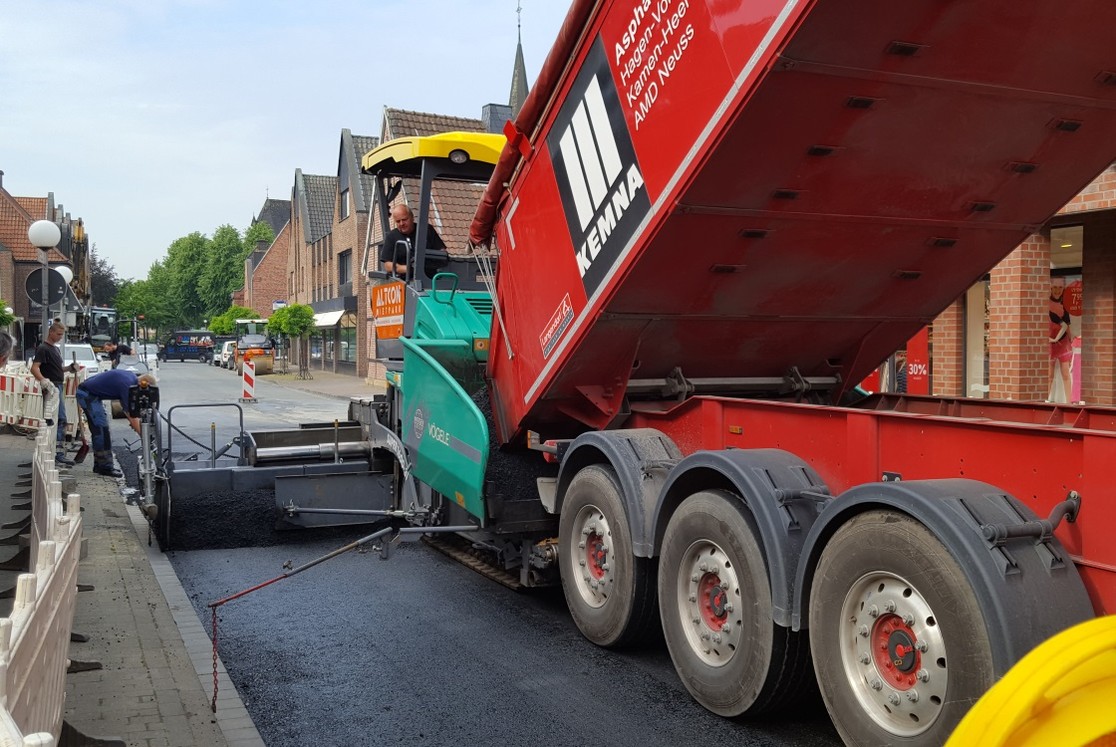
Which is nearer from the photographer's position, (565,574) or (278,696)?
(278,696)

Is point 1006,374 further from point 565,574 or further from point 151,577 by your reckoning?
point 151,577

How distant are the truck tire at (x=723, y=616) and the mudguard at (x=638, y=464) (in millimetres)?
194

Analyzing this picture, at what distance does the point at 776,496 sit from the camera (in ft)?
13.7

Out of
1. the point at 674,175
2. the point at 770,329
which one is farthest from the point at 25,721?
the point at 770,329

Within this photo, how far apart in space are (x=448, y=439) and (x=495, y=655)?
5.25ft

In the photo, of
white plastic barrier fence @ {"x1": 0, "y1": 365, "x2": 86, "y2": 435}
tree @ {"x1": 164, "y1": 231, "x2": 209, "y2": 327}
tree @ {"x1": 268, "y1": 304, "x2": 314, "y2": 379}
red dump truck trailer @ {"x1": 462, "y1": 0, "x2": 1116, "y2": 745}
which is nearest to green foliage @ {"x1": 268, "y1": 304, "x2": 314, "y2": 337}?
tree @ {"x1": 268, "y1": 304, "x2": 314, "y2": 379}

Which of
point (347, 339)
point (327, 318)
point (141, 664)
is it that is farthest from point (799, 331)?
point (327, 318)

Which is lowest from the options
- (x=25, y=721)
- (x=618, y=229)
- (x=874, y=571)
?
(x=25, y=721)

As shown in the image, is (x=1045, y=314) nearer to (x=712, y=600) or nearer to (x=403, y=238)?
(x=403, y=238)

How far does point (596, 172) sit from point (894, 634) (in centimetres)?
250

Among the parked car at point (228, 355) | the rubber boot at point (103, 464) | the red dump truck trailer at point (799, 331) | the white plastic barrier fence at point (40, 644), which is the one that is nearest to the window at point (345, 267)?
the parked car at point (228, 355)

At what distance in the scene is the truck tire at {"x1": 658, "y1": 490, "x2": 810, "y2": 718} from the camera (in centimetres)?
422

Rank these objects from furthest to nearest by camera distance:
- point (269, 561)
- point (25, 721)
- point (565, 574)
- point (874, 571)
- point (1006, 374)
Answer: point (1006, 374)
point (269, 561)
point (565, 574)
point (874, 571)
point (25, 721)

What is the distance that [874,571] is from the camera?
3586 millimetres
